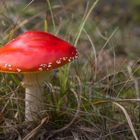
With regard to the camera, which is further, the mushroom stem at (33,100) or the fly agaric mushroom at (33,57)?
the mushroom stem at (33,100)

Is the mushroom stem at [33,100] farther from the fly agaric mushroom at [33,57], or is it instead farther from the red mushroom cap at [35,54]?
the red mushroom cap at [35,54]

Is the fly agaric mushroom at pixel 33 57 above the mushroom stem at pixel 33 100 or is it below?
above

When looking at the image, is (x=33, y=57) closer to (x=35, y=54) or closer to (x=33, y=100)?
(x=35, y=54)

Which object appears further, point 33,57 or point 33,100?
point 33,100

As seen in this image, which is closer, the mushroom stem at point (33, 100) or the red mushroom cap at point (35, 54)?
the red mushroom cap at point (35, 54)

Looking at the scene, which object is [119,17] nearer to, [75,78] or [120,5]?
[120,5]

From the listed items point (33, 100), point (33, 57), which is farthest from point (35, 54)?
point (33, 100)

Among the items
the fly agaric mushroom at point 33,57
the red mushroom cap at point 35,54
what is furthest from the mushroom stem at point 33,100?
the red mushroom cap at point 35,54
